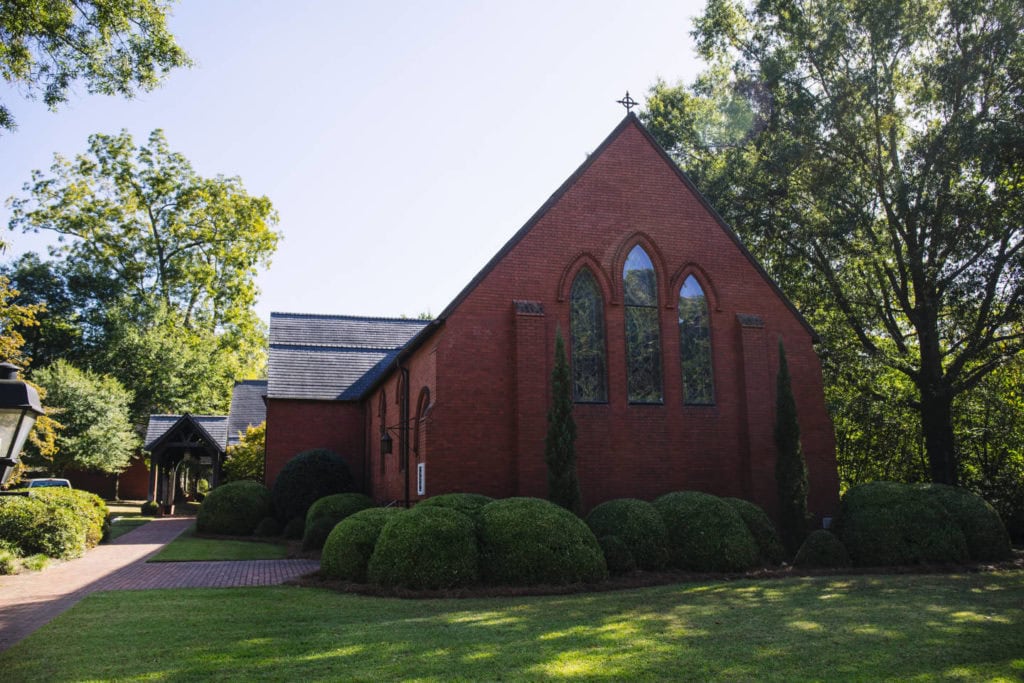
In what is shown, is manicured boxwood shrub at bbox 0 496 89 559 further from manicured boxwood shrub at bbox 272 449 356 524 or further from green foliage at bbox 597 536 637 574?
green foliage at bbox 597 536 637 574

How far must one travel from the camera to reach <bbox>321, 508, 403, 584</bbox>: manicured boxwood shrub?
13.5m

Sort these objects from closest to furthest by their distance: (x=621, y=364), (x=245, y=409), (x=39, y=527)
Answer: (x=39, y=527), (x=621, y=364), (x=245, y=409)

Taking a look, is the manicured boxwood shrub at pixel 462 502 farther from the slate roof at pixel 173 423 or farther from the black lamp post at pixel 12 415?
the slate roof at pixel 173 423

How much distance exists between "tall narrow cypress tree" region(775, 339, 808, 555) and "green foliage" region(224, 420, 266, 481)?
2242 centimetres

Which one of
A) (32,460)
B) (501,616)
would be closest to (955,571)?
(501,616)

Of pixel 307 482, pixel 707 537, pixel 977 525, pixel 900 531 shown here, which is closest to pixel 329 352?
pixel 307 482

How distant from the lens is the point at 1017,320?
1792 cm

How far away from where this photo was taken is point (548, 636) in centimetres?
895

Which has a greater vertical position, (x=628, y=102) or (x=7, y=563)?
(x=628, y=102)

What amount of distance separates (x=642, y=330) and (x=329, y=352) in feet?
54.8

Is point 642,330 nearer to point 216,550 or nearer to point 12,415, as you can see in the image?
point 216,550

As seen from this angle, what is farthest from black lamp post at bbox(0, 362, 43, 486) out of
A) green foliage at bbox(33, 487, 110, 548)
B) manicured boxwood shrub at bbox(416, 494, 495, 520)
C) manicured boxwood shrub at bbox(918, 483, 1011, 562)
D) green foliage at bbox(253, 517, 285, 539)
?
green foliage at bbox(253, 517, 285, 539)

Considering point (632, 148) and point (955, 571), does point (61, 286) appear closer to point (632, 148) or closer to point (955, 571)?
point (632, 148)

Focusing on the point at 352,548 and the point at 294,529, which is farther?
the point at 294,529
